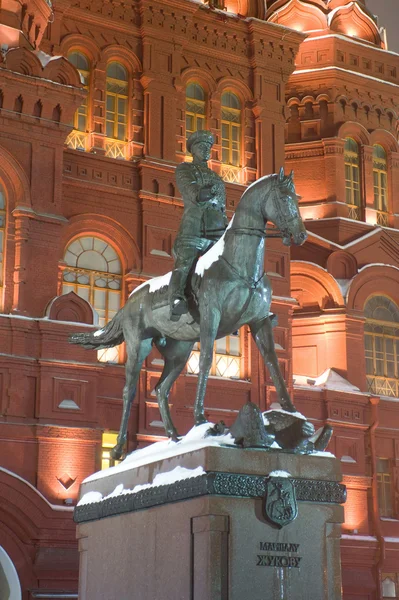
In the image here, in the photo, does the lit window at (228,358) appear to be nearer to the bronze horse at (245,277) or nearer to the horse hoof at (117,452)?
the horse hoof at (117,452)

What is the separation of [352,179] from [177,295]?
66.0 feet

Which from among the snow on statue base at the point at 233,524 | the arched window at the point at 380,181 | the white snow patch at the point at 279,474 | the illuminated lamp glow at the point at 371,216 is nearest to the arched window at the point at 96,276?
the illuminated lamp glow at the point at 371,216

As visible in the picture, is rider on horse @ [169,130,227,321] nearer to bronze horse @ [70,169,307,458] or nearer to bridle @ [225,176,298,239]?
bronze horse @ [70,169,307,458]

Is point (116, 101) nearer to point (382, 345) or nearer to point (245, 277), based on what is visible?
point (382, 345)

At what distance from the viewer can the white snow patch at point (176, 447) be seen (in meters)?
9.28

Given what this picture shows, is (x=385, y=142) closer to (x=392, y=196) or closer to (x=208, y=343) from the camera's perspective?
(x=392, y=196)

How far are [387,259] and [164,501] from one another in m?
20.6

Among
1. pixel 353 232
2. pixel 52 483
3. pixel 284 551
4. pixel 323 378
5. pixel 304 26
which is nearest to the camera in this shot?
pixel 284 551

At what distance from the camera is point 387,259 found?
95.9ft

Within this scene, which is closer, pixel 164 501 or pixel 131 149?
pixel 164 501

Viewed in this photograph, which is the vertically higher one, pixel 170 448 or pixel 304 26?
pixel 304 26

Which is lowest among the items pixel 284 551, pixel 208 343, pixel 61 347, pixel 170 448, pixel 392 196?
pixel 284 551

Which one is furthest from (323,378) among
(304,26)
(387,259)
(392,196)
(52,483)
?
(304,26)

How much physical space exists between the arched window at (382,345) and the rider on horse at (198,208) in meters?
17.3
